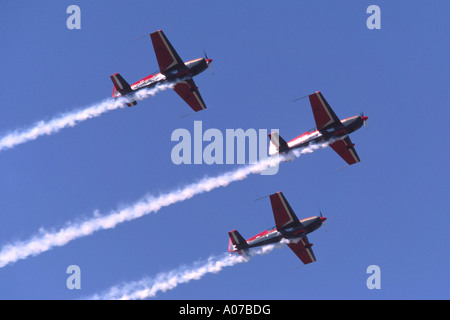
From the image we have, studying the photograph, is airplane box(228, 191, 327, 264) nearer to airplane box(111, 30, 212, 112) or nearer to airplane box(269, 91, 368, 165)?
airplane box(269, 91, 368, 165)

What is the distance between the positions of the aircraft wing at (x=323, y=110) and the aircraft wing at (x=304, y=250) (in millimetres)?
10368

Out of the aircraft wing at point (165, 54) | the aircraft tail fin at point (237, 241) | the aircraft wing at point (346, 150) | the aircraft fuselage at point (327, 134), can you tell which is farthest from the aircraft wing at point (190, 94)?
the aircraft wing at point (346, 150)

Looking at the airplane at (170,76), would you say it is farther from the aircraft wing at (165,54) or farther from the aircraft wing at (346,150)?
the aircraft wing at (346,150)

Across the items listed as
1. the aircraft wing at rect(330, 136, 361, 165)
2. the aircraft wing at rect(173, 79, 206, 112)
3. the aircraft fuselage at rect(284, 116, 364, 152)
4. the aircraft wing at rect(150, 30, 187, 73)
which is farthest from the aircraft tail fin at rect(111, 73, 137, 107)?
the aircraft wing at rect(330, 136, 361, 165)

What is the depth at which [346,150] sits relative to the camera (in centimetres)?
6975

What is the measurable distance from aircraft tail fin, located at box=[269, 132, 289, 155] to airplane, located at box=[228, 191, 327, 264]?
4.11m

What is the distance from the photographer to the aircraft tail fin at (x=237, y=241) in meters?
66.3

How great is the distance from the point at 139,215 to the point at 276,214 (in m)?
11.4

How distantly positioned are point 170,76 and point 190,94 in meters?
3.43

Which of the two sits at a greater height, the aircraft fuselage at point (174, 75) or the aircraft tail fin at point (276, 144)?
the aircraft fuselage at point (174, 75)

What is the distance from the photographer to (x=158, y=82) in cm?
6919
